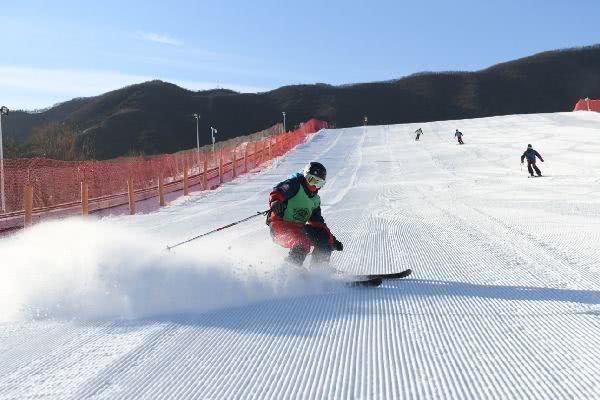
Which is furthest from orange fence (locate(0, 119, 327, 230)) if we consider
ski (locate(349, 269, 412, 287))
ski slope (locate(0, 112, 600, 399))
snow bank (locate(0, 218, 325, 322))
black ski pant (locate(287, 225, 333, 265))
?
ski (locate(349, 269, 412, 287))

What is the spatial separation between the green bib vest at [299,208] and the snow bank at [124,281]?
538 mm

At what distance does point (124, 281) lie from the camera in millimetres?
5844

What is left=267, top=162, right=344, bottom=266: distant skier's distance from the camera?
6625mm

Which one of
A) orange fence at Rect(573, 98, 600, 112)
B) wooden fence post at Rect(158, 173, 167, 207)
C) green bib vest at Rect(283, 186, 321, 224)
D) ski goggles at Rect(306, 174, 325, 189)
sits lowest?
wooden fence post at Rect(158, 173, 167, 207)

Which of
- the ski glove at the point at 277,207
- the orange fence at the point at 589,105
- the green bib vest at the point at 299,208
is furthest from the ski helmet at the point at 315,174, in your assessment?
the orange fence at the point at 589,105

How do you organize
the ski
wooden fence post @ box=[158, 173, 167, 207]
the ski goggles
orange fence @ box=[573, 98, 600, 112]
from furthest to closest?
orange fence @ box=[573, 98, 600, 112]
wooden fence post @ box=[158, 173, 167, 207]
the ski goggles
the ski

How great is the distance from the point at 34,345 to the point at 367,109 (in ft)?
542

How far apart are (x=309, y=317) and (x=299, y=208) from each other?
1.86 metres

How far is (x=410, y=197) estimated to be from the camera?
17969mm

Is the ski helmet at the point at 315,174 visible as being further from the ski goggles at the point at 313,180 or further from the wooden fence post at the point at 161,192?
the wooden fence post at the point at 161,192

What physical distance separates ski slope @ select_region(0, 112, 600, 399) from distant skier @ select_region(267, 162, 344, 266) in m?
0.29

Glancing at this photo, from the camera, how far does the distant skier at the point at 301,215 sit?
6625mm

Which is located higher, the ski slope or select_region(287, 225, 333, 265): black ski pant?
select_region(287, 225, 333, 265): black ski pant

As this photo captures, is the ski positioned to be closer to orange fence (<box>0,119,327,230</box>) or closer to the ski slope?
the ski slope
